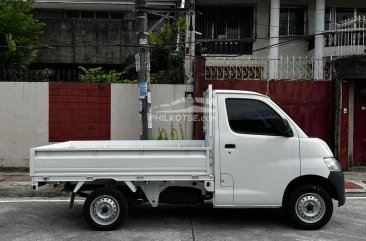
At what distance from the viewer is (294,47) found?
16.7m

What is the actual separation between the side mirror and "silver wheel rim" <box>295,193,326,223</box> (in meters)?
0.89

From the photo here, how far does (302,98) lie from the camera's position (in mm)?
11625

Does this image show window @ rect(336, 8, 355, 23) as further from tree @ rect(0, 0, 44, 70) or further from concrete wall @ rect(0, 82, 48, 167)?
concrete wall @ rect(0, 82, 48, 167)

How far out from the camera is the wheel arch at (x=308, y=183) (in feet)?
20.9

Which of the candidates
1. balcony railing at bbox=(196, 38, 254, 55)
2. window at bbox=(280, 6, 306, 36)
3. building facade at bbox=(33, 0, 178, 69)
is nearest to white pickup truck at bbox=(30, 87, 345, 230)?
balcony railing at bbox=(196, 38, 254, 55)

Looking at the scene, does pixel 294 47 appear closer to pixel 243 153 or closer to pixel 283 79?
pixel 283 79

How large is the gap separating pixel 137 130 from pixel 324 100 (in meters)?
5.01

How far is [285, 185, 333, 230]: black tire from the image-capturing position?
6.30 meters

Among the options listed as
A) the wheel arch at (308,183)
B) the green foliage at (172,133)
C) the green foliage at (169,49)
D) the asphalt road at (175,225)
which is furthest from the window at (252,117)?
the green foliage at (169,49)

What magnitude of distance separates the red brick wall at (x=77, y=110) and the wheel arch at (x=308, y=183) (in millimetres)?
6218

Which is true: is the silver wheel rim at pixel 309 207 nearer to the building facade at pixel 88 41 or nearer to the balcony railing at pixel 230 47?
the balcony railing at pixel 230 47

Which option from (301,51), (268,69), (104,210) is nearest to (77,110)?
(268,69)

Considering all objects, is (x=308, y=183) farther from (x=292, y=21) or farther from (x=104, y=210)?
(x=292, y=21)

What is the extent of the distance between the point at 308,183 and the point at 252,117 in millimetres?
1259
